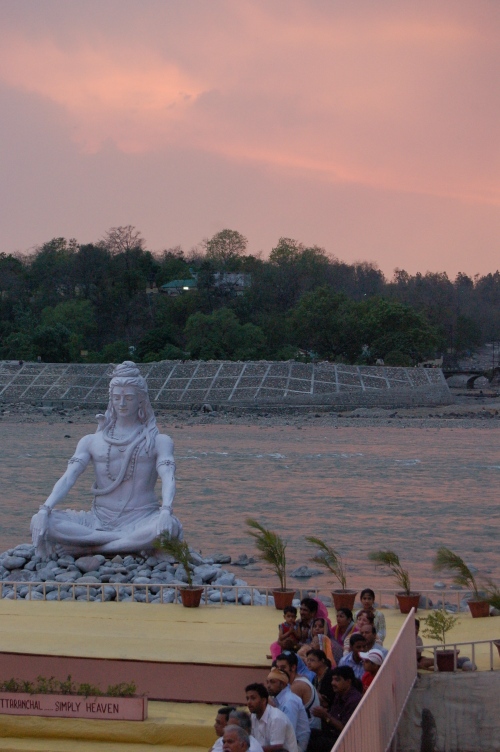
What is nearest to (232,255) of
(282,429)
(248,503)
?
(282,429)

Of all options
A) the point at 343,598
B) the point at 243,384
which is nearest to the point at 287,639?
the point at 343,598

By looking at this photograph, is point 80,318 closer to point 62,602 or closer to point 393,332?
point 393,332

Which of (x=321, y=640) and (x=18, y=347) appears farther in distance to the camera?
(x=18, y=347)

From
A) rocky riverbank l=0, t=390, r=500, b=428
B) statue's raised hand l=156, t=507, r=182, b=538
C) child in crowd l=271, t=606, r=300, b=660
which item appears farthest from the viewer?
rocky riverbank l=0, t=390, r=500, b=428

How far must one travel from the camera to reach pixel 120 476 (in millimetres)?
12250

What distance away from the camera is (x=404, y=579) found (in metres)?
9.75

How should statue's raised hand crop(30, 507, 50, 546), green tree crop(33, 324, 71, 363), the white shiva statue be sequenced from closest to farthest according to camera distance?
statue's raised hand crop(30, 507, 50, 546) → the white shiva statue → green tree crop(33, 324, 71, 363)

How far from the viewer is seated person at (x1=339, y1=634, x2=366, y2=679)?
7162mm

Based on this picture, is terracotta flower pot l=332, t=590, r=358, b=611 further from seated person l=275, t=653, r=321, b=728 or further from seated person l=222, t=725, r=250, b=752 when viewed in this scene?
seated person l=222, t=725, r=250, b=752

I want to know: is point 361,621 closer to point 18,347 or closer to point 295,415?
point 295,415

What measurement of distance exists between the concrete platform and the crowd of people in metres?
0.37

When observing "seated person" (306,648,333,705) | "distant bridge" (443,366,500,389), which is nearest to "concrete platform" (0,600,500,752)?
"seated person" (306,648,333,705)

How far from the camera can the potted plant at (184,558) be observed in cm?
993

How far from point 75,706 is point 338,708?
5.42ft
